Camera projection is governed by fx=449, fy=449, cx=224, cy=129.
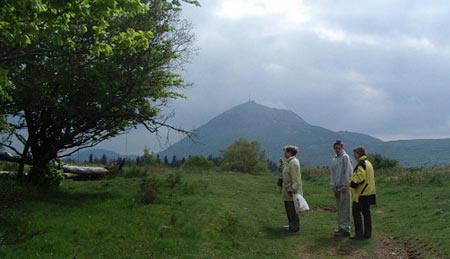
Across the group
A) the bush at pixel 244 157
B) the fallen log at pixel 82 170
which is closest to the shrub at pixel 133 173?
the fallen log at pixel 82 170

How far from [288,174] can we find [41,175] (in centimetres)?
1085

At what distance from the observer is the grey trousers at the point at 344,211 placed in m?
13.5

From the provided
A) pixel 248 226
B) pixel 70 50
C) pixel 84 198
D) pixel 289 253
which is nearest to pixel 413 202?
pixel 248 226

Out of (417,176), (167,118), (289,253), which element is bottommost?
(289,253)

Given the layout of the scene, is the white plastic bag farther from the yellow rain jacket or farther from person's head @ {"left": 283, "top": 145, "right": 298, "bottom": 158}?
the yellow rain jacket

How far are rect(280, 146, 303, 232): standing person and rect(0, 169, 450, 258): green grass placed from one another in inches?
19.6

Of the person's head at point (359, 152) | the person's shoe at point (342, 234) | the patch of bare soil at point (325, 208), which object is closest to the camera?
the person's head at point (359, 152)

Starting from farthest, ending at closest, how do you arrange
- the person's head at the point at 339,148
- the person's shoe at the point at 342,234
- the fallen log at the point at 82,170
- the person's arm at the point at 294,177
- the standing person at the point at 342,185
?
1. the fallen log at the point at 82,170
2. the person's arm at the point at 294,177
3. the person's head at the point at 339,148
4. the standing person at the point at 342,185
5. the person's shoe at the point at 342,234

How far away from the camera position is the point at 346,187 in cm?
1354

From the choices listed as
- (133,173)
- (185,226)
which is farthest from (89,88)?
(133,173)

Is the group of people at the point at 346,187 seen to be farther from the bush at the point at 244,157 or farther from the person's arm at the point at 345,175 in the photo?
the bush at the point at 244,157

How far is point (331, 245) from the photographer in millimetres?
12469

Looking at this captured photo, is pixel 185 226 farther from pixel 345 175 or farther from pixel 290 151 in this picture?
pixel 345 175

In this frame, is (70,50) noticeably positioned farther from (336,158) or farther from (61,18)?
(336,158)
